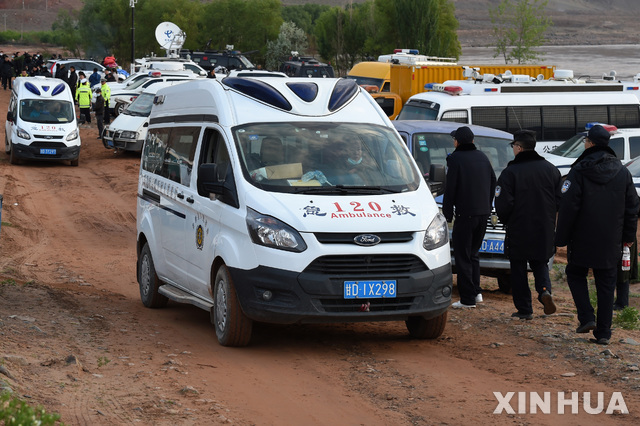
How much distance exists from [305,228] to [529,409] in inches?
93.2

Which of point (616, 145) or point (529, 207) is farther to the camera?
point (616, 145)

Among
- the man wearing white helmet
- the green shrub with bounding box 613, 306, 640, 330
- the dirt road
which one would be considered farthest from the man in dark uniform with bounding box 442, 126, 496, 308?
the man wearing white helmet

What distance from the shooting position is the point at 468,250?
10945mm

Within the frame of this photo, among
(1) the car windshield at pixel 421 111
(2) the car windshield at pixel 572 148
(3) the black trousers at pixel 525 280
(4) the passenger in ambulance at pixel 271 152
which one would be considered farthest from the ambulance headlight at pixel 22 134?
(3) the black trousers at pixel 525 280

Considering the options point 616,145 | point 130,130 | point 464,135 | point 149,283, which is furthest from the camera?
point 130,130

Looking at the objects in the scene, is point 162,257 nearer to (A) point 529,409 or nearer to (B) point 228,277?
(B) point 228,277

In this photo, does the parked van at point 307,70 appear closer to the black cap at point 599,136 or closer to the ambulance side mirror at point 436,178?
the ambulance side mirror at point 436,178

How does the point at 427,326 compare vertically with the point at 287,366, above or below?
above

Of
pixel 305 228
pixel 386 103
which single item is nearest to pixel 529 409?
pixel 305 228

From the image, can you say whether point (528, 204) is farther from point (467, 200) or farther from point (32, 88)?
point (32, 88)

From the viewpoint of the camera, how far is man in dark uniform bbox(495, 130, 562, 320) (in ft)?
32.6

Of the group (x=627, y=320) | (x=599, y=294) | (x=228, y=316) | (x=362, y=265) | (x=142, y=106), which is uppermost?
(x=142, y=106)

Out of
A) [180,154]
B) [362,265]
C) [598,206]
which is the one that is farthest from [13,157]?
[598,206]

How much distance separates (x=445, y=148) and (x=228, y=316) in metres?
5.55
